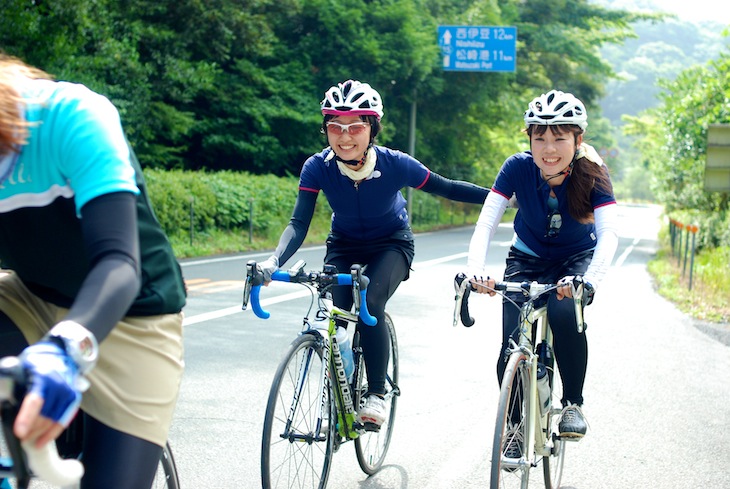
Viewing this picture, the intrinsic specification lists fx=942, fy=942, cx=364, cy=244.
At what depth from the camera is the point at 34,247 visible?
2.23m

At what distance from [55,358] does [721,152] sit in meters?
14.2

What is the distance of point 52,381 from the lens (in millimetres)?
1604

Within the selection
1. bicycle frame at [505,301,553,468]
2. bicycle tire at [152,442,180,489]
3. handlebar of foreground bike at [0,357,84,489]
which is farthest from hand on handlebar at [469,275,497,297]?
handlebar of foreground bike at [0,357,84,489]

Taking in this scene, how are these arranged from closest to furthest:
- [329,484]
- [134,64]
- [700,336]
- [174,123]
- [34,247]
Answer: [34,247]
[329,484]
[700,336]
[134,64]
[174,123]

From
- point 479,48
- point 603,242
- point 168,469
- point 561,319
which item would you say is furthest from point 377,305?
point 479,48

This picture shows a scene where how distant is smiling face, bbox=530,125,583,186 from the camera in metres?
4.31

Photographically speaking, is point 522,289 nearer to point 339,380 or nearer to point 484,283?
point 484,283

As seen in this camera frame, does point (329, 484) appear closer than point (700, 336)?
Yes

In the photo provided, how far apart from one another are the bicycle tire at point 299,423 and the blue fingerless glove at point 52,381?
2.21m

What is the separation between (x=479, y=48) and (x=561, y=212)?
102 feet

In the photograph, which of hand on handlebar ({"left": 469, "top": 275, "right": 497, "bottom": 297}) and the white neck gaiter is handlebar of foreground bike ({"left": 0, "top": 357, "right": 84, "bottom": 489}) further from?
the white neck gaiter

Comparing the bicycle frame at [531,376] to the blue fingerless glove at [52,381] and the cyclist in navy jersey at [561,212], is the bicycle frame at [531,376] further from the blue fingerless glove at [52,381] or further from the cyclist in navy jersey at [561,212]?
the blue fingerless glove at [52,381]

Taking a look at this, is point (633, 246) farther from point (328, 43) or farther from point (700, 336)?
point (700, 336)

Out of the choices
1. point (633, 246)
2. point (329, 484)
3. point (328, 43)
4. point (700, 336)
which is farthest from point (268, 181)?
point (329, 484)
